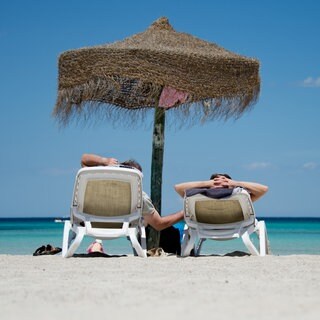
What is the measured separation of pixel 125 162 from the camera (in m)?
6.50

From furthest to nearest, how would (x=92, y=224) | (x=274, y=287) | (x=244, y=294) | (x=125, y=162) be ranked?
(x=125, y=162), (x=92, y=224), (x=274, y=287), (x=244, y=294)

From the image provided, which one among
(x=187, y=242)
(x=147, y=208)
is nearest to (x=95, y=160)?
(x=147, y=208)

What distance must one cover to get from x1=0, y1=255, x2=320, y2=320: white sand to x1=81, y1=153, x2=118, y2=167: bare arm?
1160 millimetres

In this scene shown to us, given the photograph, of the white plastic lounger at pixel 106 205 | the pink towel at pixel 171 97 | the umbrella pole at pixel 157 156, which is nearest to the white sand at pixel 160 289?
the white plastic lounger at pixel 106 205

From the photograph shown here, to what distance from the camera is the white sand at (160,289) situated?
2982 millimetres

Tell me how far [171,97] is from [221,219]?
6.18 ft

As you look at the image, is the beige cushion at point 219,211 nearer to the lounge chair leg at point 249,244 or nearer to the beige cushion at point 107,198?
the lounge chair leg at point 249,244

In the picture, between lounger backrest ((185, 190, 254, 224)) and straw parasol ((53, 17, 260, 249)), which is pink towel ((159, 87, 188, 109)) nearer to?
straw parasol ((53, 17, 260, 249))

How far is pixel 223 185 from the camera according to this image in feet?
20.0

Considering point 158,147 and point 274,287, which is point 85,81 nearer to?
point 158,147

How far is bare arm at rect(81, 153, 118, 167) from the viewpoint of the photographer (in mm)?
6273

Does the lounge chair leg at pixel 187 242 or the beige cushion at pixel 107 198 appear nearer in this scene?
the beige cushion at pixel 107 198

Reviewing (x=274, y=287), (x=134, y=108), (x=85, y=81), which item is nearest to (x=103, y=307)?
(x=274, y=287)

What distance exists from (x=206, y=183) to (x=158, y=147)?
1697 millimetres
